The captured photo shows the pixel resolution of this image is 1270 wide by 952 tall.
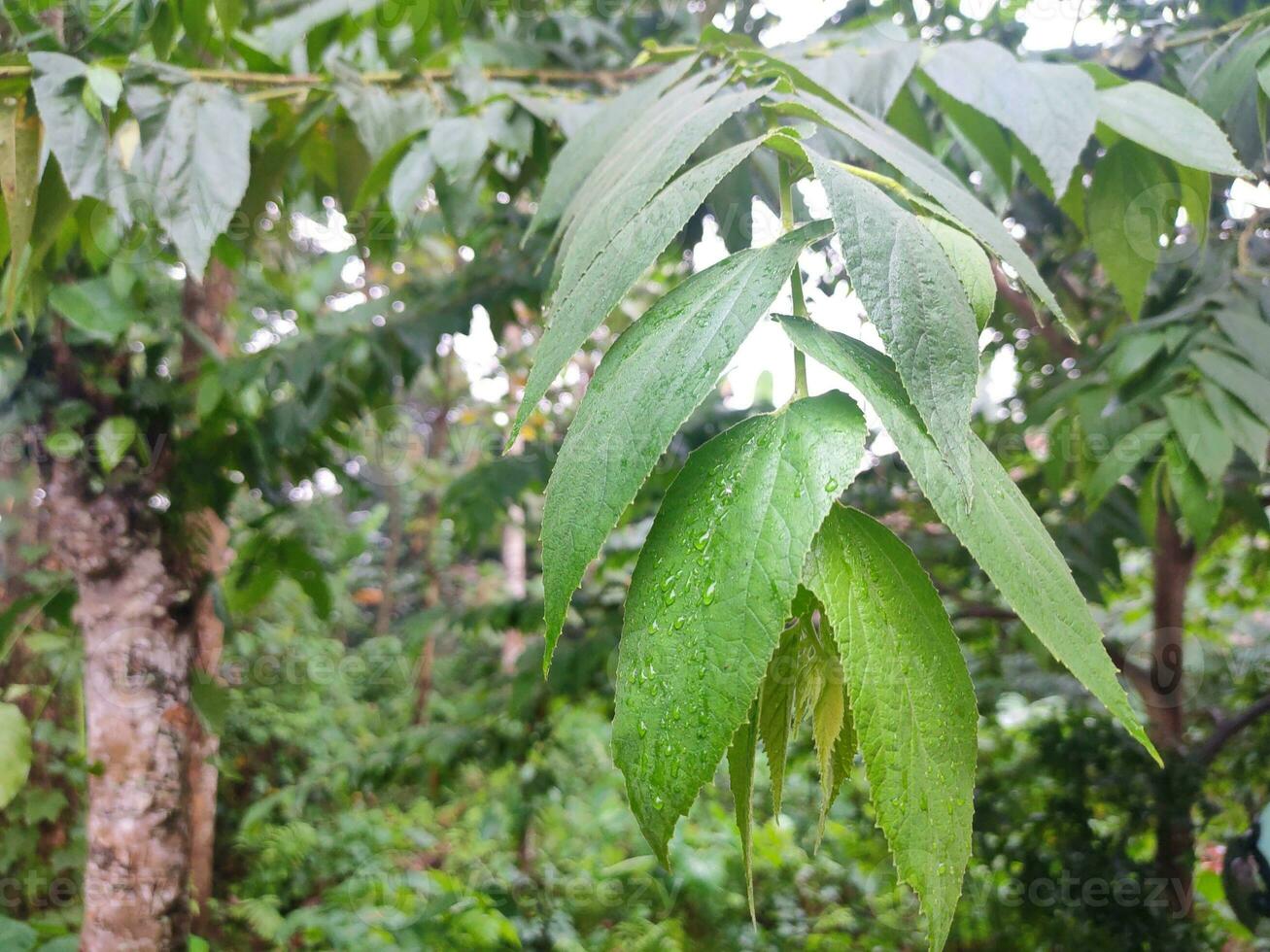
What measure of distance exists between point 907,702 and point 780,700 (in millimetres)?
55

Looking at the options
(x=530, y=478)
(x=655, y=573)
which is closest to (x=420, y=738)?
(x=530, y=478)

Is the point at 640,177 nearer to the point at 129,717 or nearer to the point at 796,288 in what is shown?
the point at 796,288

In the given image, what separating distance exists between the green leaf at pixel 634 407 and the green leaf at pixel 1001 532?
2cm

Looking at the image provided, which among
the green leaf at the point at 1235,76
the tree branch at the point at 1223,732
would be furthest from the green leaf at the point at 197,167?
the tree branch at the point at 1223,732

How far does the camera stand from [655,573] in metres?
0.24

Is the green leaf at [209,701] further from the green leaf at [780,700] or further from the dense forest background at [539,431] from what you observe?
the green leaf at [780,700]

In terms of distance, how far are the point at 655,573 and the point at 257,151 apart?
0.84m

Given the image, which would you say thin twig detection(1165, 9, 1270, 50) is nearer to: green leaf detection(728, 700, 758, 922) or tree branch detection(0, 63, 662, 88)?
tree branch detection(0, 63, 662, 88)

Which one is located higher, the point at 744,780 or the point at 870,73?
the point at 870,73

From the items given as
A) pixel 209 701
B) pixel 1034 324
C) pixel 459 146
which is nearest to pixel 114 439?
pixel 209 701

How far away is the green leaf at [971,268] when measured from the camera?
32 centimetres

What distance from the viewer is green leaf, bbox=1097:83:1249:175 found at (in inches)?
19.7

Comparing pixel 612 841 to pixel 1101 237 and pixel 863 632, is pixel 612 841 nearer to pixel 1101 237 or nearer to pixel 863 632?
pixel 1101 237

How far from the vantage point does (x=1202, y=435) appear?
0.72 meters
